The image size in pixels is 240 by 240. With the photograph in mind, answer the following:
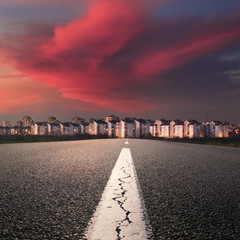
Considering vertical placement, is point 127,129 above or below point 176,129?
below

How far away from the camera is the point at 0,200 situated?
3.66 meters

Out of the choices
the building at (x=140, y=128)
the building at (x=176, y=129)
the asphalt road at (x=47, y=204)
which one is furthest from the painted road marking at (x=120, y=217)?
the building at (x=140, y=128)

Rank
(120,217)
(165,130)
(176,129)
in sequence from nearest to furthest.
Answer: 1. (120,217)
2. (176,129)
3. (165,130)

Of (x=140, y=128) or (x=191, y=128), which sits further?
(x=140, y=128)

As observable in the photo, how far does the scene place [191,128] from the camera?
173 m

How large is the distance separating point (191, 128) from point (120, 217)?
176m

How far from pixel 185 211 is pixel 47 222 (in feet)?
4.97

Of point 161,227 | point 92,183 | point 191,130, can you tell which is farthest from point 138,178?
point 191,130

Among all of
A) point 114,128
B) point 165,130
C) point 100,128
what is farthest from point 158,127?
point 100,128

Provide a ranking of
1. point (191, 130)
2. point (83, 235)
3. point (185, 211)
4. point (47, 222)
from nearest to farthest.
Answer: point (83, 235)
point (47, 222)
point (185, 211)
point (191, 130)

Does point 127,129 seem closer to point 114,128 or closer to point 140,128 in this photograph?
point 140,128

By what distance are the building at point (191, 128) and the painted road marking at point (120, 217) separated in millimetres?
174203

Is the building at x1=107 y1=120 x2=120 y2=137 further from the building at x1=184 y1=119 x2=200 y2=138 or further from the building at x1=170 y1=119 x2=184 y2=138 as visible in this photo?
the building at x1=184 y1=119 x2=200 y2=138

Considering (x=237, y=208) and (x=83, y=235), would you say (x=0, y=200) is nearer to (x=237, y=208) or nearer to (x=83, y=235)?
(x=83, y=235)
